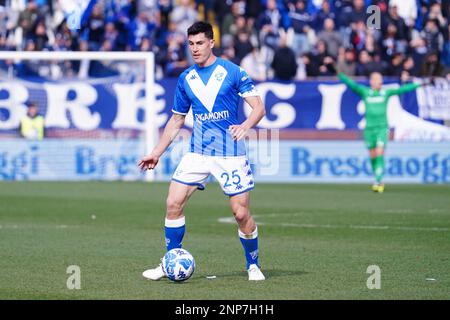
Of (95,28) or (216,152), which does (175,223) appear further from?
(95,28)

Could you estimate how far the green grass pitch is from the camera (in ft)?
32.2

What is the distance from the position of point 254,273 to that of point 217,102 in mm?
1693

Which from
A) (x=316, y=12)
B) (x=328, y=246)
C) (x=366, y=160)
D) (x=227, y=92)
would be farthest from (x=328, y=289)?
(x=316, y=12)

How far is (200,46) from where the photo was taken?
1037 cm

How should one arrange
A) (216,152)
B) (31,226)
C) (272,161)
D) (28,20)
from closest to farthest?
(216,152)
(31,226)
(272,161)
(28,20)

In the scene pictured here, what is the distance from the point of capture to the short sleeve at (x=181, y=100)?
1074 cm

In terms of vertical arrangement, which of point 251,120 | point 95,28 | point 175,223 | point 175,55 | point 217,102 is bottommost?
point 175,223

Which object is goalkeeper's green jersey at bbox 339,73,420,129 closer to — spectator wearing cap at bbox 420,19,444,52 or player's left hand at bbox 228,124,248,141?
spectator wearing cap at bbox 420,19,444,52

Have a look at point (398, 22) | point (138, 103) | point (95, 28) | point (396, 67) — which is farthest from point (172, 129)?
point (398, 22)

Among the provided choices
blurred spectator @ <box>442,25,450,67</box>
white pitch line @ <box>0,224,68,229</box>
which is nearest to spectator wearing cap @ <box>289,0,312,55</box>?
blurred spectator @ <box>442,25,450,67</box>

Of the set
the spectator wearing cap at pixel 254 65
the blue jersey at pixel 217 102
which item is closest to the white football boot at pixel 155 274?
the blue jersey at pixel 217 102

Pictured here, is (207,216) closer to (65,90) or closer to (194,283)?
(194,283)

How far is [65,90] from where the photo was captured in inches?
1107

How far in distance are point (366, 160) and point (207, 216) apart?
10407 mm
